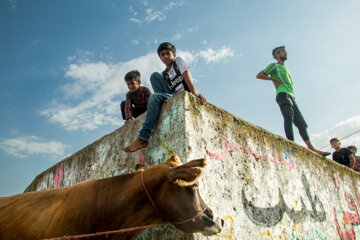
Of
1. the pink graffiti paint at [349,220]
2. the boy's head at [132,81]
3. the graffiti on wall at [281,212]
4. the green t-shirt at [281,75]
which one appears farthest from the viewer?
the green t-shirt at [281,75]

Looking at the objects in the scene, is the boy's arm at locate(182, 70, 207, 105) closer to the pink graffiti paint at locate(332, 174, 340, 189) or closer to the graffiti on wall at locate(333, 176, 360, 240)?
the graffiti on wall at locate(333, 176, 360, 240)

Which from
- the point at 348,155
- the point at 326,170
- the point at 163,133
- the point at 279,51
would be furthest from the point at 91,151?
the point at 348,155

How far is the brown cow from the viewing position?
6.68 feet

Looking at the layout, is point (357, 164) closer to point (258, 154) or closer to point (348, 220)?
point (348, 220)

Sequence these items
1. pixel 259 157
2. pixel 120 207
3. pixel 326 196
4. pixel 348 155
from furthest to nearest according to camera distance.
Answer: pixel 348 155
pixel 326 196
pixel 259 157
pixel 120 207

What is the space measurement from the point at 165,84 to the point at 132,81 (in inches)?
29.1

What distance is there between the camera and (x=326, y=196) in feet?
18.1

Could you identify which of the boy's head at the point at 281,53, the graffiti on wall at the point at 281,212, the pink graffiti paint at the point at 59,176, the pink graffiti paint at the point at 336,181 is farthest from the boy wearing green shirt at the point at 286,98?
the pink graffiti paint at the point at 59,176

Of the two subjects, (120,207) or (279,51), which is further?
(279,51)

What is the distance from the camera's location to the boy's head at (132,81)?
4410mm

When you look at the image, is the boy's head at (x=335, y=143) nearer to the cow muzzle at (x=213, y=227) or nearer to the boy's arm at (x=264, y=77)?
the boy's arm at (x=264, y=77)

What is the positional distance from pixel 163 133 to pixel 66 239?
165cm

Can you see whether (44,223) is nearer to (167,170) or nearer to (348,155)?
(167,170)

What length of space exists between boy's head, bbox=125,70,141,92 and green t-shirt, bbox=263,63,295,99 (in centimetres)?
312
